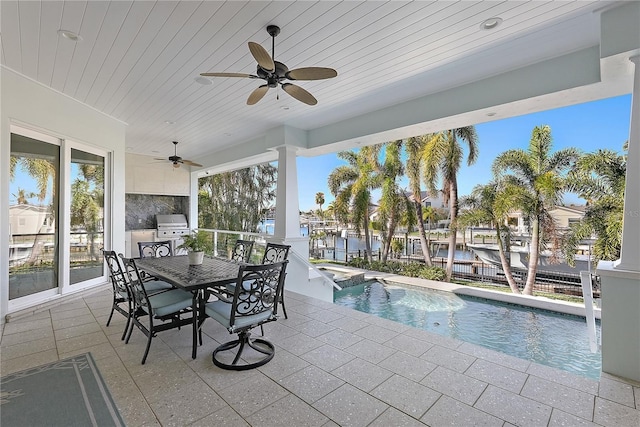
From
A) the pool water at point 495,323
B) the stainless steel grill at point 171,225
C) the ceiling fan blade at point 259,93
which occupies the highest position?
the ceiling fan blade at point 259,93

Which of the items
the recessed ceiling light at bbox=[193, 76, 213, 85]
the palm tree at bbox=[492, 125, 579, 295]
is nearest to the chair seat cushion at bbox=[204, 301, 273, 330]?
the recessed ceiling light at bbox=[193, 76, 213, 85]

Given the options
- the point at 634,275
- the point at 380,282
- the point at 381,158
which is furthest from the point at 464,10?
the point at 381,158

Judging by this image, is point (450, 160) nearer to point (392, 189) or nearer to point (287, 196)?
point (392, 189)

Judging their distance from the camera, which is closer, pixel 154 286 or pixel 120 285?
pixel 120 285

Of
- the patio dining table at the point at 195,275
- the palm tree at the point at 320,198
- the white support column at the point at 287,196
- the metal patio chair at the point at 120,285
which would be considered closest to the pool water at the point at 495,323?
the white support column at the point at 287,196

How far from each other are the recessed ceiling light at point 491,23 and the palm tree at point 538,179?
22.5ft

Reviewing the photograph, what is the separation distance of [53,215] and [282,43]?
13.3 feet

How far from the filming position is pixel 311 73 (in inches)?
92.9

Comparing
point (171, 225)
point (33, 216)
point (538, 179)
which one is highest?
point (538, 179)

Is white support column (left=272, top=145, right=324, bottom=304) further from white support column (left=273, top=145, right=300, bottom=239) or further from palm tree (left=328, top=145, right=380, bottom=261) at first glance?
palm tree (left=328, top=145, right=380, bottom=261)

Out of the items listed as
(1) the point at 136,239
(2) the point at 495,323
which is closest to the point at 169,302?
(2) the point at 495,323

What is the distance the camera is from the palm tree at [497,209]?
8.18 meters

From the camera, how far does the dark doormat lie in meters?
1.80

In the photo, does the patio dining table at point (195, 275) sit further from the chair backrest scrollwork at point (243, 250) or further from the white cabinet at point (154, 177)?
the white cabinet at point (154, 177)
